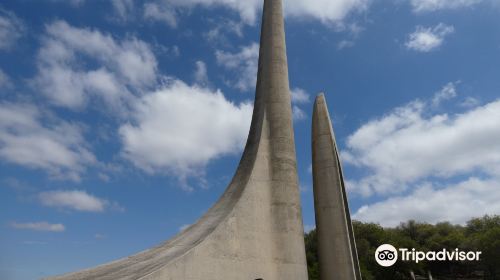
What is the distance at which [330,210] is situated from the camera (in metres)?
14.8

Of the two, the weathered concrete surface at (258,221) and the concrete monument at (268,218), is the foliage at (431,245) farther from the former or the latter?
the weathered concrete surface at (258,221)

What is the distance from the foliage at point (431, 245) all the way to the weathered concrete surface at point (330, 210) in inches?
838

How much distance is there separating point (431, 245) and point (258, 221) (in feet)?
163

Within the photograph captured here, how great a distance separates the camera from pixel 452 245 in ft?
171

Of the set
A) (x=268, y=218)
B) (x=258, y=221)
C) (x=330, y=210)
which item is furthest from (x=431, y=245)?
(x=258, y=221)

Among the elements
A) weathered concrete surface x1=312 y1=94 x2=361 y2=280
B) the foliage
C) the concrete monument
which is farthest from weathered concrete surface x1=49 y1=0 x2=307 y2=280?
the foliage

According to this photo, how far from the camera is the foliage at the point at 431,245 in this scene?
40.0 m

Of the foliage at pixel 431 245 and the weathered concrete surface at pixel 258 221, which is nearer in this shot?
the weathered concrete surface at pixel 258 221

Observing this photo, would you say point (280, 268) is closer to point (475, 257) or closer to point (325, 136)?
point (325, 136)

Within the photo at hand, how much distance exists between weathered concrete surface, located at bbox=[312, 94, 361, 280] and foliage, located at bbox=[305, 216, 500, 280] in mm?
21289

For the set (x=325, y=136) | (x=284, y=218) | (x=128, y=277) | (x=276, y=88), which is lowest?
(x=128, y=277)

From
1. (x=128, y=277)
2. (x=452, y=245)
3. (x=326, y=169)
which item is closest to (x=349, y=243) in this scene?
(x=326, y=169)

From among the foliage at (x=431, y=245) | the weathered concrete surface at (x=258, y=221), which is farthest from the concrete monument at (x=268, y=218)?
the foliage at (x=431, y=245)

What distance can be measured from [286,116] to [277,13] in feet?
15.5
